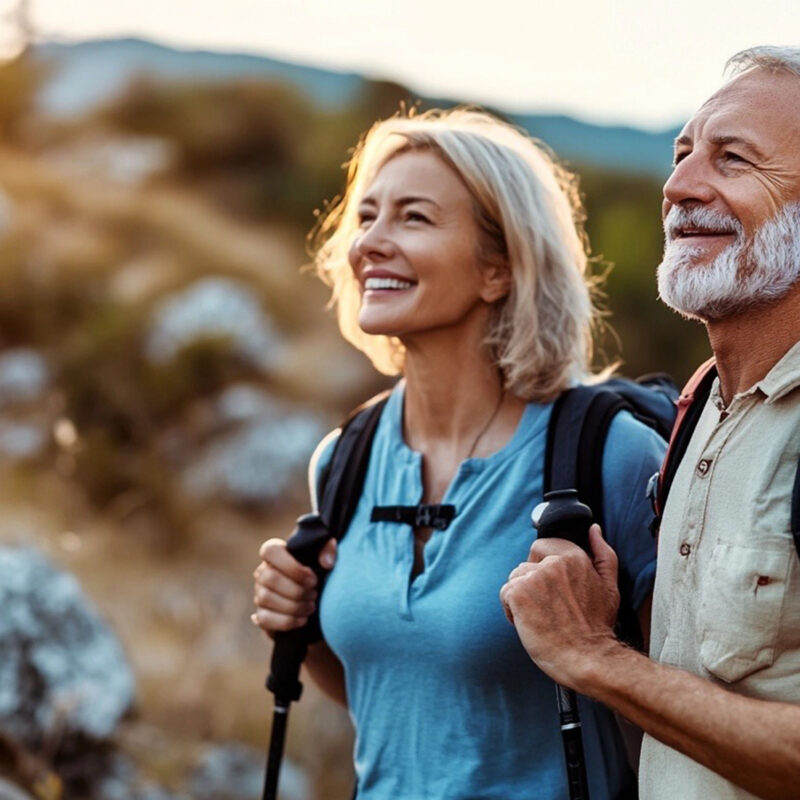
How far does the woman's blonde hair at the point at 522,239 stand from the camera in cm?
271

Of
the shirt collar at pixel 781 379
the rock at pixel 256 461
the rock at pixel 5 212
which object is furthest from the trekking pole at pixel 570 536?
the rock at pixel 5 212

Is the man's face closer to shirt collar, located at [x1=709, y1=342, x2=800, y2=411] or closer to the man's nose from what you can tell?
the man's nose

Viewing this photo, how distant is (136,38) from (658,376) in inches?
455

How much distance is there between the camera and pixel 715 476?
185cm

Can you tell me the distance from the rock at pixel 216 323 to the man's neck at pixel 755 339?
8.62 metres

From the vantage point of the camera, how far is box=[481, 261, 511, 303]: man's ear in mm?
2803

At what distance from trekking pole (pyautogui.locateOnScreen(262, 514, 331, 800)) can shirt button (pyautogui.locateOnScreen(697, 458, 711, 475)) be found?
3.31 ft

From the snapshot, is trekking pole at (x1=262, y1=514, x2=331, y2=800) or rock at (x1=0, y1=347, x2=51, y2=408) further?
rock at (x1=0, y1=347, x2=51, y2=408)

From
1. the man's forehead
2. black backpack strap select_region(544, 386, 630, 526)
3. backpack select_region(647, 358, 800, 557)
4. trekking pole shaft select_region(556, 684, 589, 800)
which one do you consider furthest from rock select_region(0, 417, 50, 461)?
the man's forehead

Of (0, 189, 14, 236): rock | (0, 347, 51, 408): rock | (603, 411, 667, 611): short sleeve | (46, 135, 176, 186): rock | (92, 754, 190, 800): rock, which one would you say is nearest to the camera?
(603, 411, 667, 611): short sleeve

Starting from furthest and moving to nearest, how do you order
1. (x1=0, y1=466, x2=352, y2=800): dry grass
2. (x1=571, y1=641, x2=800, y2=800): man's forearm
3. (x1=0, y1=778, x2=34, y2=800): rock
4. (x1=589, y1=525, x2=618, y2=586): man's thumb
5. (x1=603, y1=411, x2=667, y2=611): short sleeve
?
(x1=0, y1=466, x2=352, y2=800): dry grass → (x1=0, y1=778, x2=34, y2=800): rock → (x1=603, y1=411, x2=667, y2=611): short sleeve → (x1=589, y1=525, x2=618, y2=586): man's thumb → (x1=571, y1=641, x2=800, y2=800): man's forearm

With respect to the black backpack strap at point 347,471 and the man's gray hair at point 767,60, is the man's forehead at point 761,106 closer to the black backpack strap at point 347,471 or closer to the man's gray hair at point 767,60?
the man's gray hair at point 767,60

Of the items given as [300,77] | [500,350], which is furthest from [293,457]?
[500,350]

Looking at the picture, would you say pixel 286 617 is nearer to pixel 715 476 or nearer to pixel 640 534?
pixel 640 534
